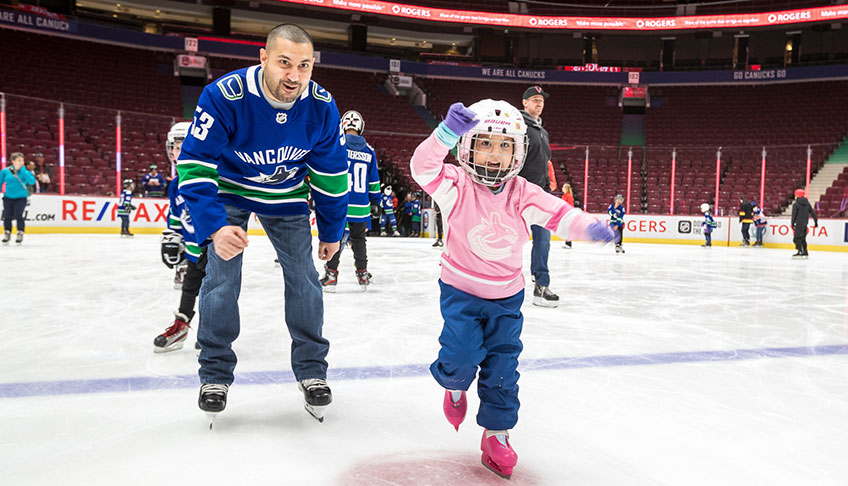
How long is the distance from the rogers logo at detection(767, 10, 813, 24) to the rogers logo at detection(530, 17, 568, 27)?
7498 millimetres

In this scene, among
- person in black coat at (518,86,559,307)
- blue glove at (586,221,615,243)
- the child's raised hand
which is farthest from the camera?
person in black coat at (518,86,559,307)

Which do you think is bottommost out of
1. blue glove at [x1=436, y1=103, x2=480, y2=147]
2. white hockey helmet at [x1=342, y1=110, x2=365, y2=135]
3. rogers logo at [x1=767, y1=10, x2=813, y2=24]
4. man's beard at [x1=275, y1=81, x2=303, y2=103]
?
blue glove at [x1=436, y1=103, x2=480, y2=147]

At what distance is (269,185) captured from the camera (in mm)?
2016

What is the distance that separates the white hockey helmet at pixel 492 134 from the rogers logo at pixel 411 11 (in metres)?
22.1

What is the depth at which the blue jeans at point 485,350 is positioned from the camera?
5.46 feet

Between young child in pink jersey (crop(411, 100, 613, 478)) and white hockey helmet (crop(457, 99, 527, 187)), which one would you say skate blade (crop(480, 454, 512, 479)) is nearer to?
young child in pink jersey (crop(411, 100, 613, 478))

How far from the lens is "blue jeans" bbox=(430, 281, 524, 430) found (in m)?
1.66

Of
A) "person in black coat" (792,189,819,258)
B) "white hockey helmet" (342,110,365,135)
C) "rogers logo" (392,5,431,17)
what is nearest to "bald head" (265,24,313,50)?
"white hockey helmet" (342,110,365,135)

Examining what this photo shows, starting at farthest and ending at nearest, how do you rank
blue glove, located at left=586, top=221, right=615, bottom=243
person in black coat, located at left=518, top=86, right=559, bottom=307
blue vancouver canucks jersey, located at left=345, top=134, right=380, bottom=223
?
blue vancouver canucks jersey, located at left=345, top=134, right=380, bottom=223
person in black coat, located at left=518, top=86, right=559, bottom=307
blue glove, located at left=586, top=221, right=615, bottom=243

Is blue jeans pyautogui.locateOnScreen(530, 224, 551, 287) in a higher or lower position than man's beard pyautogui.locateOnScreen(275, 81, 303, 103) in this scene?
lower

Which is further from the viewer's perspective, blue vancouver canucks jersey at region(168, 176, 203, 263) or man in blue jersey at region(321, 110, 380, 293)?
man in blue jersey at region(321, 110, 380, 293)

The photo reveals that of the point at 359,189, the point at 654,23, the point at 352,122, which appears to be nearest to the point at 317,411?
the point at 359,189

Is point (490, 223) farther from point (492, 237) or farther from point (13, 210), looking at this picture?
point (13, 210)

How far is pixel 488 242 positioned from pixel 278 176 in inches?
31.0
